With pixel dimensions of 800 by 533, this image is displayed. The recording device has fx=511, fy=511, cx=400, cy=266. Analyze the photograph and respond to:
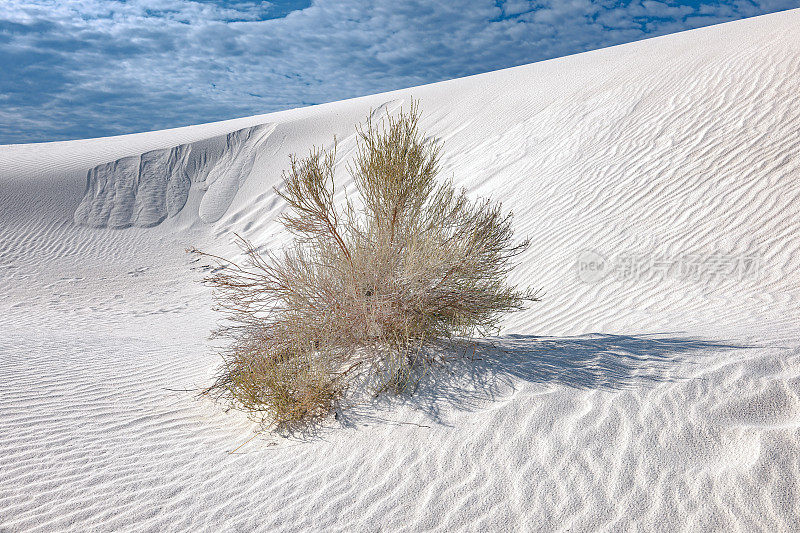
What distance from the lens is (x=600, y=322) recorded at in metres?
6.56

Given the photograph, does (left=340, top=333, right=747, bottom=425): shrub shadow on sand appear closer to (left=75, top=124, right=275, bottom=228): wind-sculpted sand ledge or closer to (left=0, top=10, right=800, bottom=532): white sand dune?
(left=0, top=10, right=800, bottom=532): white sand dune

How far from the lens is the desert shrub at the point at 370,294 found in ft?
12.9

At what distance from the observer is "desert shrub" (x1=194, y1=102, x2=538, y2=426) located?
3.93 m

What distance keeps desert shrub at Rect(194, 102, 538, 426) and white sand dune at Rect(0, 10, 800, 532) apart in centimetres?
32

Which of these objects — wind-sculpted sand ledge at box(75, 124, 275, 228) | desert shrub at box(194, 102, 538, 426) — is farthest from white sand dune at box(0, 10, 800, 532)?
wind-sculpted sand ledge at box(75, 124, 275, 228)

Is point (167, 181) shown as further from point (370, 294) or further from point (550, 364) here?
point (550, 364)

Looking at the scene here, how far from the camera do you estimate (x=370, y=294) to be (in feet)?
14.1

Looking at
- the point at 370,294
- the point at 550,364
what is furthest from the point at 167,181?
the point at 550,364

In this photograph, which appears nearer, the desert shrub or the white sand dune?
the white sand dune

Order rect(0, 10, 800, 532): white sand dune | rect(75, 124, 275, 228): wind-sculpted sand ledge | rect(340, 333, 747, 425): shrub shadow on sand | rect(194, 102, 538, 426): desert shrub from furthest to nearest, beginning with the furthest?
rect(75, 124, 275, 228): wind-sculpted sand ledge < rect(194, 102, 538, 426): desert shrub < rect(340, 333, 747, 425): shrub shadow on sand < rect(0, 10, 800, 532): white sand dune

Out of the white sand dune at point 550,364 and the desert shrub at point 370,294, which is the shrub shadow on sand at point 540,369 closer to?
the white sand dune at point 550,364

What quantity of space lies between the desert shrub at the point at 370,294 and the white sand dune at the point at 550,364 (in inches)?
12.8

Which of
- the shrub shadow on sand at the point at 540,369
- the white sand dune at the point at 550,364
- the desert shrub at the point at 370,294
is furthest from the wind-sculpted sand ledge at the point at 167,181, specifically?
the shrub shadow on sand at the point at 540,369

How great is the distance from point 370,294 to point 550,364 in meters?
→ 1.59
